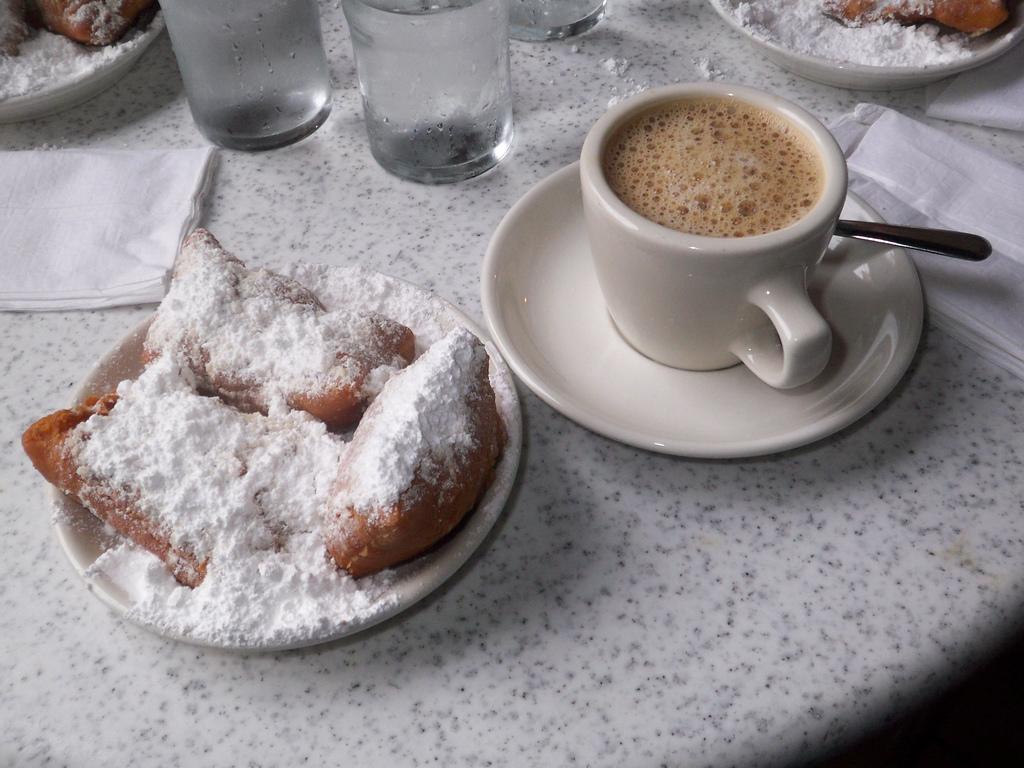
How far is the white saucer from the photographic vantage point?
2.09ft

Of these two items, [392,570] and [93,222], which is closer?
[392,570]

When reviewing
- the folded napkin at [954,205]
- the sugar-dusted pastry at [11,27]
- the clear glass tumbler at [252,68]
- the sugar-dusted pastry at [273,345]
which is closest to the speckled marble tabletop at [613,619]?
the folded napkin at [954,205]

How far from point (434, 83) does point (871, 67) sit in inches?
19.1

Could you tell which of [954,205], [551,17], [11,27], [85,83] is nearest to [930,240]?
[954,205]

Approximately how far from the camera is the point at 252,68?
88 centimetres

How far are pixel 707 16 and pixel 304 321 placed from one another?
29.9 inches

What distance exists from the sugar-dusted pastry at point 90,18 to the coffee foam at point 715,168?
68cm

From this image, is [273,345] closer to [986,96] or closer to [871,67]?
[871,67]

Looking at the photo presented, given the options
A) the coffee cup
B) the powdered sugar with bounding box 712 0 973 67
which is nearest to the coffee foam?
the coffee cup

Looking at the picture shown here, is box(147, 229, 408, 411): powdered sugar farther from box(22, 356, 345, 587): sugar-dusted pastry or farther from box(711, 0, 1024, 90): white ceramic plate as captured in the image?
box(711, 0, 1024, 90): white ceramic plate

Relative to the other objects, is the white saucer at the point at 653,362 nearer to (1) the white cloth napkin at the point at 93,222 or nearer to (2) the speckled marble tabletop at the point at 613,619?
(2) the speckled marble tabletop at the point at 613,619

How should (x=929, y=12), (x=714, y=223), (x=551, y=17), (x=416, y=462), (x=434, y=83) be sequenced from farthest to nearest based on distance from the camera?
(x=551, y=17), (x=929, y=12), (x=434, y=83), (x=714, y=223), (x=416, y=462)

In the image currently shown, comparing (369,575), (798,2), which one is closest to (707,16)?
(798,2)

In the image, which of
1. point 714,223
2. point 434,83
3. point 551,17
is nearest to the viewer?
point 714,223
